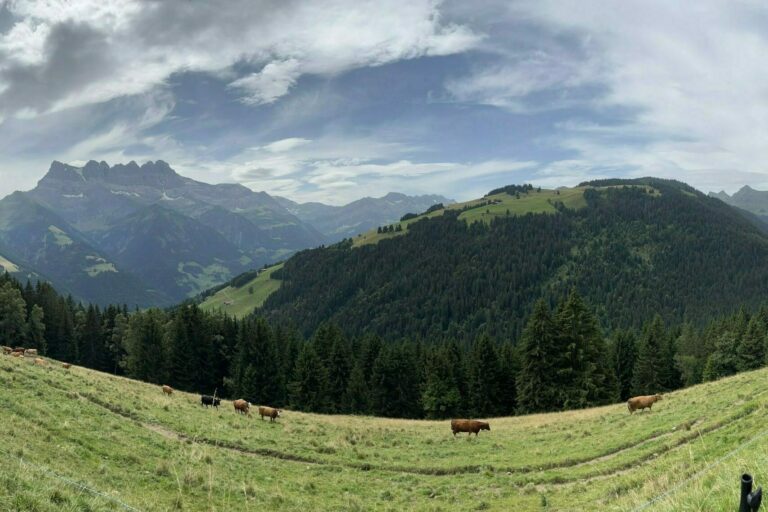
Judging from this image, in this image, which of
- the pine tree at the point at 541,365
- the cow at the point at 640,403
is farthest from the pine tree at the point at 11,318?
the cow at the point at 640,403

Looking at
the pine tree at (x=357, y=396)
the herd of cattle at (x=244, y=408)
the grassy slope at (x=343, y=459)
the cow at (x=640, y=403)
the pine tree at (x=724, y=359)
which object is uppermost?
the grassy slope at (x=343, y=459)

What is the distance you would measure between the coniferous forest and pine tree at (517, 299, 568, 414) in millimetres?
208

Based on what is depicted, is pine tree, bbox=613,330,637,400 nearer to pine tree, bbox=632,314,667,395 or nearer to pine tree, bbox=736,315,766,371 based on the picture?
pine tree, bbox=632,314,667,395

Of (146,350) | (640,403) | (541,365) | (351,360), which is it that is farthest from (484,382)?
(146,350)

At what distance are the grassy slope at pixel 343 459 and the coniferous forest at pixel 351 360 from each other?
4162 cm

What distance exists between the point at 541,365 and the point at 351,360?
3814cm

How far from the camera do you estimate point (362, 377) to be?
84.7 meters

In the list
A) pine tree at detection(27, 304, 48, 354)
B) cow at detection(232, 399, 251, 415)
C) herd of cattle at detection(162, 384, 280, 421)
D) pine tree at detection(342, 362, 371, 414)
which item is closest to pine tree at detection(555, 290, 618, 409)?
pine tree at detection(342, 362, 371, 414)

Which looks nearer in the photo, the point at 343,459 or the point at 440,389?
the point at 343,459

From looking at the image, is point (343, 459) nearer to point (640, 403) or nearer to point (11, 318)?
point (640, 403)

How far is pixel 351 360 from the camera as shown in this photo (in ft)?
293

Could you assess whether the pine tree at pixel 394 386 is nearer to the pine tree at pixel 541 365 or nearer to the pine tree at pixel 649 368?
the pine tree at pixel 541 365

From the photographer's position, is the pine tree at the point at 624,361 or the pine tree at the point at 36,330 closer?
the pine tree at the point at 36,330

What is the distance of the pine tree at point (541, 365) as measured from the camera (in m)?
64.3
